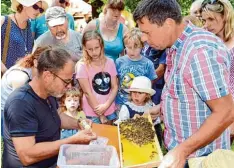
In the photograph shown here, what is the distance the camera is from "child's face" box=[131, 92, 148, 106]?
468cm

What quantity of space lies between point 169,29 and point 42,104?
3.64 ft

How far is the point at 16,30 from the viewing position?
4.87 meters

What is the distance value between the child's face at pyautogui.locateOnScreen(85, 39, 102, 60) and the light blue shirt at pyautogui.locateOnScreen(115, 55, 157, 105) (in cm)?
37

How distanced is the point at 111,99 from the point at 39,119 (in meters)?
2.03

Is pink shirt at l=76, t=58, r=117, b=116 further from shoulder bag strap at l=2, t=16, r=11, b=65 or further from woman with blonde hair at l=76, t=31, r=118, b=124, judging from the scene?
shoulder bag strap at l=2, t=16, r=11, b=65

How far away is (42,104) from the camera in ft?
10.1

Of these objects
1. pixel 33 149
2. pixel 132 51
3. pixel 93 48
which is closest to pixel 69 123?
pixel 33 149

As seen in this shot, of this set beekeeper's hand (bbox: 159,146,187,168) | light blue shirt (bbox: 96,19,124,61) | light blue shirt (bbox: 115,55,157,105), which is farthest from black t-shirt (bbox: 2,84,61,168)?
light blue shirt (bbox: 96,19,124,61)

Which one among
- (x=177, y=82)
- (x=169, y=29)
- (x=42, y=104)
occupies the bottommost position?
(x=42, y=104)

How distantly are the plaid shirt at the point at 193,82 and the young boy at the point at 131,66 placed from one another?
2.14 m

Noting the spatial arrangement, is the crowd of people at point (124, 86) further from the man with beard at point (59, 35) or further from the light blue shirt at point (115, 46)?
the light blue shirt at point (115, 46)

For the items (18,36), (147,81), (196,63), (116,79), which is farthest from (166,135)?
(18,36)

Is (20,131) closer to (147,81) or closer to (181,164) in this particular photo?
(181,164)

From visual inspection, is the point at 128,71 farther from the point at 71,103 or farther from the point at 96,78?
the point at 71,103
